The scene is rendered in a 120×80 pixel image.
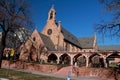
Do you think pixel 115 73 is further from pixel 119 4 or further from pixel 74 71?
pixel 119 4

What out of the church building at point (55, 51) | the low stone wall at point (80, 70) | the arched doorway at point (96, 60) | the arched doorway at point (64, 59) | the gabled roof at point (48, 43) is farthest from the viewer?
the gabled roof at point (48, 43)

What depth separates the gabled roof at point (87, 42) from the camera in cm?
7369

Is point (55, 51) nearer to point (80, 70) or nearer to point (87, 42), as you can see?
point (80, 70)

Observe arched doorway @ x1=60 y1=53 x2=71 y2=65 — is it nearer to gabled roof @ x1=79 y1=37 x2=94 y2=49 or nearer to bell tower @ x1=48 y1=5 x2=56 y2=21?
bell tower @ x1=48 y1=5 x2=56 y2=21

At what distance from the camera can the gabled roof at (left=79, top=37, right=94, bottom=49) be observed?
7369cm

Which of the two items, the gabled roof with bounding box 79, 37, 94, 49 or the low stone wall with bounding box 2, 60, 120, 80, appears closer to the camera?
the low stone wall with bounding box 2, 60, 120, 80

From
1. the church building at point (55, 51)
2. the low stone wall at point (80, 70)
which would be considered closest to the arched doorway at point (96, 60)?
the church building at point (55, 51)

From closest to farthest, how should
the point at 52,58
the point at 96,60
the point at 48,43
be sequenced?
the point at 52,58 < the point at 48,43 < the point at 96,60

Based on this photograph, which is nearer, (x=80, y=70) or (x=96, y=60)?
(x=80, y=70)

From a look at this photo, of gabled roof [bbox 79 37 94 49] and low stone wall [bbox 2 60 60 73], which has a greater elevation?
gabled roof [bbox 79 37 94 49]

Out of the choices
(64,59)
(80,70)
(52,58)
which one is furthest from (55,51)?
(80,70)

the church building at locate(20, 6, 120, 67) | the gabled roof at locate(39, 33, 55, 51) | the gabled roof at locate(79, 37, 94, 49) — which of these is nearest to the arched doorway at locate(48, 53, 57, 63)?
the church building at locate(20, 6, 120, 67)

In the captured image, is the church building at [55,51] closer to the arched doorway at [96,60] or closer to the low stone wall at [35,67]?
the arched doorway at [96,60]

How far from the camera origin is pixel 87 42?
3000 inches
